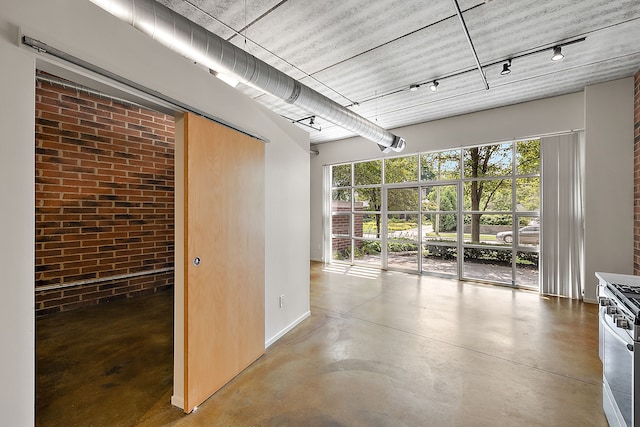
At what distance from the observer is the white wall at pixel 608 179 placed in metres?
3.88

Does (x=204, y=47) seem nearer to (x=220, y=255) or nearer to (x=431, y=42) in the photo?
(x=220, y=255)

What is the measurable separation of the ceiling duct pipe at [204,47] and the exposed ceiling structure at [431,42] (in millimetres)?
559

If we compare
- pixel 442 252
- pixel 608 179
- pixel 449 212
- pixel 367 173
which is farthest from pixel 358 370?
pixel 367 173

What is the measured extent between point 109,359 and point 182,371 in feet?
3.85

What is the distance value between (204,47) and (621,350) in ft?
11.0

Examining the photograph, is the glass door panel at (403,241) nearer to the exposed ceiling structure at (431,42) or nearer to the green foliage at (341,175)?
the green foliage at (341,175)

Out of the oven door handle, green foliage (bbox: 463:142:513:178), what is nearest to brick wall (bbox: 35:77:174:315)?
the oven door handle

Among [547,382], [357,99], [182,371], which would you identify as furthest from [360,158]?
[182,371]

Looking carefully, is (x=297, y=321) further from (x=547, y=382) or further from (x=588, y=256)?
(x=588, y=256)

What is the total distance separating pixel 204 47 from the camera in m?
2.08

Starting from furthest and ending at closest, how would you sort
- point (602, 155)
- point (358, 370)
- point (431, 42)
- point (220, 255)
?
point (602, 155) < point (431, 42) < point (358, 370) < point (220, 255)

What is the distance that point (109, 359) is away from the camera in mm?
2570

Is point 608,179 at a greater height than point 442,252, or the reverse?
point 608,179

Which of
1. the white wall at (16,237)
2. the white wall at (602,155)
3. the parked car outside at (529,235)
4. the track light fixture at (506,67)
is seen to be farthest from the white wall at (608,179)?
the white wall at (16,237)
